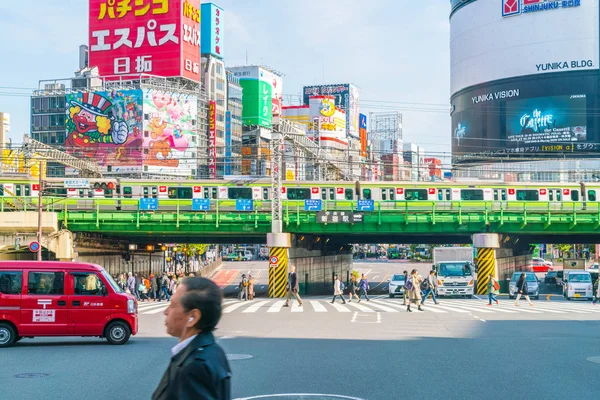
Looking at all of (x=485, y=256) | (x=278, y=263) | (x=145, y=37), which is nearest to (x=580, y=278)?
(x=485, y=256)

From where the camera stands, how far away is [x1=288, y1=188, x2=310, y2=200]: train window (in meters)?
53.9

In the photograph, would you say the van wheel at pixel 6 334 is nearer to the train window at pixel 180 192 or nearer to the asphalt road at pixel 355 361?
the asphalt road at pixel 355 361

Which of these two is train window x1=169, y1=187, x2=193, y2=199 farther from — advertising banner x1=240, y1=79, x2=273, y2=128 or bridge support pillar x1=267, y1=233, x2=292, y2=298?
advertising banner x1=240, y1=79, x2=273, y2=128

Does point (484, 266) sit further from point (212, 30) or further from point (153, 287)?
point (212, 30)

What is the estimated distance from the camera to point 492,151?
9300 cm

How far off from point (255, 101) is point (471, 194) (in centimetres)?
8375

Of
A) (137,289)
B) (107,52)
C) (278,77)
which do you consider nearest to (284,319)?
(137,289)

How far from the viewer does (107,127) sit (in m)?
96.2

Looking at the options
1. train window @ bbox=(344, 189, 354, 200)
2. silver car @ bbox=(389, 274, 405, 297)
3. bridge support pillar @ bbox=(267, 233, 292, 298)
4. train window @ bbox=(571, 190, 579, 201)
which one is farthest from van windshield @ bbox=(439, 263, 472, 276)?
train window @ bbox=(571, 190, 579, 201)

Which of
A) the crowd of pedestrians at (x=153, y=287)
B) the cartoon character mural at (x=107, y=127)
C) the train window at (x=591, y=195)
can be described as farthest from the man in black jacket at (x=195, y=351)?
the cartoon character mural at (x=107, y=127)

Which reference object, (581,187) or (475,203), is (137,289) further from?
(581,187)

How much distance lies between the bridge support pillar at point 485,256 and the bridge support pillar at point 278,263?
1231 cm

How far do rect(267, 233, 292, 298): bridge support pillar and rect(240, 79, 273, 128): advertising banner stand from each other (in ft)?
296

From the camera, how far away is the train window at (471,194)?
182 feet
